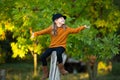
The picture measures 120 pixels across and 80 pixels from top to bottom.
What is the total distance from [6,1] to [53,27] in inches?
396

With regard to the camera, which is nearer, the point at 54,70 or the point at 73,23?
the point at 54,70

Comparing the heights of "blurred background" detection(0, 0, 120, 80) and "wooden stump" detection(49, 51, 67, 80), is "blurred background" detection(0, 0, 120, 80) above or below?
below

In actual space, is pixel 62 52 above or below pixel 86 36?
above

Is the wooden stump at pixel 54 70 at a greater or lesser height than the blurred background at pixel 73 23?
greater

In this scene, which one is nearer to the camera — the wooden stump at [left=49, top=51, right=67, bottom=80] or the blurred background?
the wooden stump at [left=49, top=51, right=67, bottom=80]

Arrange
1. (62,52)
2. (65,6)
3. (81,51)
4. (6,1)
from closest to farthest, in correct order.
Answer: (62,52), (81,51), (65,6), (6,1)

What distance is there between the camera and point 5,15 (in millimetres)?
17172

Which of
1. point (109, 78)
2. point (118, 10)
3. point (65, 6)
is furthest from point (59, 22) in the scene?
point (109, 78)

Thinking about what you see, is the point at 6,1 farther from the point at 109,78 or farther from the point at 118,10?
the point at 109,78

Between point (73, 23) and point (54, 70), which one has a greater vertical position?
point (54, 70)

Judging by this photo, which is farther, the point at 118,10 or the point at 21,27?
the point at 118,10

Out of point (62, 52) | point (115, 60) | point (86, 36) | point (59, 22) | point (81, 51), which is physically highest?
point (59, 22)

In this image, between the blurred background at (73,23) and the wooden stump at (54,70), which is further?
the blurred background at (73,23)

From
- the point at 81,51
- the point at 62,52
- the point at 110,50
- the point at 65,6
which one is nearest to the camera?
the point at 62,52
